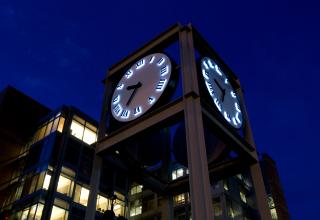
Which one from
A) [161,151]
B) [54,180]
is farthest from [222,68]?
[54,180]

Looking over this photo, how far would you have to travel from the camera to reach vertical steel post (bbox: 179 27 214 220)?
7602mm

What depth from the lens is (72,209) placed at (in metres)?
31.2

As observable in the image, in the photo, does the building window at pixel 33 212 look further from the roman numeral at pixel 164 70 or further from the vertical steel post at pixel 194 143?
the vertical steel post at pixel 194 143

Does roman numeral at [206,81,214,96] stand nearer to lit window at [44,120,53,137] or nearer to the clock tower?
the clock tower

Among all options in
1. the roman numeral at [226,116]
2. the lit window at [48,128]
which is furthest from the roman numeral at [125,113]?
the lit window at [48,128]

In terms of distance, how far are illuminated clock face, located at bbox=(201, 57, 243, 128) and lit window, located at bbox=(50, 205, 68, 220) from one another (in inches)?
876

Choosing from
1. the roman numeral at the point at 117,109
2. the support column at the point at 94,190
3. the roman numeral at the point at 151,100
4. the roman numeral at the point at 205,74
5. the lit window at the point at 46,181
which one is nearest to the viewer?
the support column at the point at 94,190

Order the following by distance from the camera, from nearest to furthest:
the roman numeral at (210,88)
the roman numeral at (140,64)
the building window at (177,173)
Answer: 1. the roman numeral at (210,88)
2. the roman numeral at (140,64)
3. the building window at (177,173)

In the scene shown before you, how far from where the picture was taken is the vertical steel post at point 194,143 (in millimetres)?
7602

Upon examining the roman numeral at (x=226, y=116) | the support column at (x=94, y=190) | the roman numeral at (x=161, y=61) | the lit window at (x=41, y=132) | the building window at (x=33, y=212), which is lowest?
the support column at (x=94, y=190)

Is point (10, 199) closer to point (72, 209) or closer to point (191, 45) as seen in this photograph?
point (72, 209)

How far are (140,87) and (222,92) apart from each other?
258 cm

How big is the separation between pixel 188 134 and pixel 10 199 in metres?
A: 29.3

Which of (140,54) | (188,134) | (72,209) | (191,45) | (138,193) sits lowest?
(188,134)
